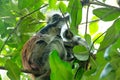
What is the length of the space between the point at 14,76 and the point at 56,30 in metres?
0.64

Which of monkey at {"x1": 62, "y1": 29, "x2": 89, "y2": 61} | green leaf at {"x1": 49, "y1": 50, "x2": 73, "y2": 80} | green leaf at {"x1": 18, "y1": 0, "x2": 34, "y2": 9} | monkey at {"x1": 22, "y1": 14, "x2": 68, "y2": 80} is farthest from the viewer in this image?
monkey at {"x1": 62, "y1": 29, "x2": 89, "y2": 61}

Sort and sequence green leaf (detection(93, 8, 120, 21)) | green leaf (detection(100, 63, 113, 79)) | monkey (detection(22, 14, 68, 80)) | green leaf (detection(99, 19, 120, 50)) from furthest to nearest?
monkey (detection(22, 14, 68, 80)) < green leaf (detection(93, 8, 120, 21)) < green leaf (detection(99, 19, 120, 50)) < green leaf (detection(100, 63, 113, 79))

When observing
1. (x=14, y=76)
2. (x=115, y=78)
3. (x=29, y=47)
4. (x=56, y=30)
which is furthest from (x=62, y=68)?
(x=56, y=30)

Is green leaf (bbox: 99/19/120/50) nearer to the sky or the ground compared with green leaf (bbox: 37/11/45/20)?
nearer to the sky

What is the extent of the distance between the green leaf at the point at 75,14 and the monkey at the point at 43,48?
1.69ft

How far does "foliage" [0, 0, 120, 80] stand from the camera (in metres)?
0.66

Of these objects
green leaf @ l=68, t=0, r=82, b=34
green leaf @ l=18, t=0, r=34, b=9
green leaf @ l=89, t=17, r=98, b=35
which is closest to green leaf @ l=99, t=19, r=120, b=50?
green leaf @ l=68, t=0, r=82, b=34

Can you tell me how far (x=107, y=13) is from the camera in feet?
3.39

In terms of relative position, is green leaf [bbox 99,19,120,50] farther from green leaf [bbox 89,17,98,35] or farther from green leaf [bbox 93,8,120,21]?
green leaf [bbox 89,17,98,35]

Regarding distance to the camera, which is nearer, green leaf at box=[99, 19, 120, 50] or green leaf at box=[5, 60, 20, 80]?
green leaf at box=[99, 19, 120, 50]

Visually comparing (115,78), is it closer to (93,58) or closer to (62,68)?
(62,68)

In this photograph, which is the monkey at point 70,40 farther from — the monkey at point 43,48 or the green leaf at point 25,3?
the green leaf at point 25,3

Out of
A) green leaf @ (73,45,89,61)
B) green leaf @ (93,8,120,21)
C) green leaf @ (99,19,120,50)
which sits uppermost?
green leaf @ (93,8,120,21)

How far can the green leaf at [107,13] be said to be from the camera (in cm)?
101
